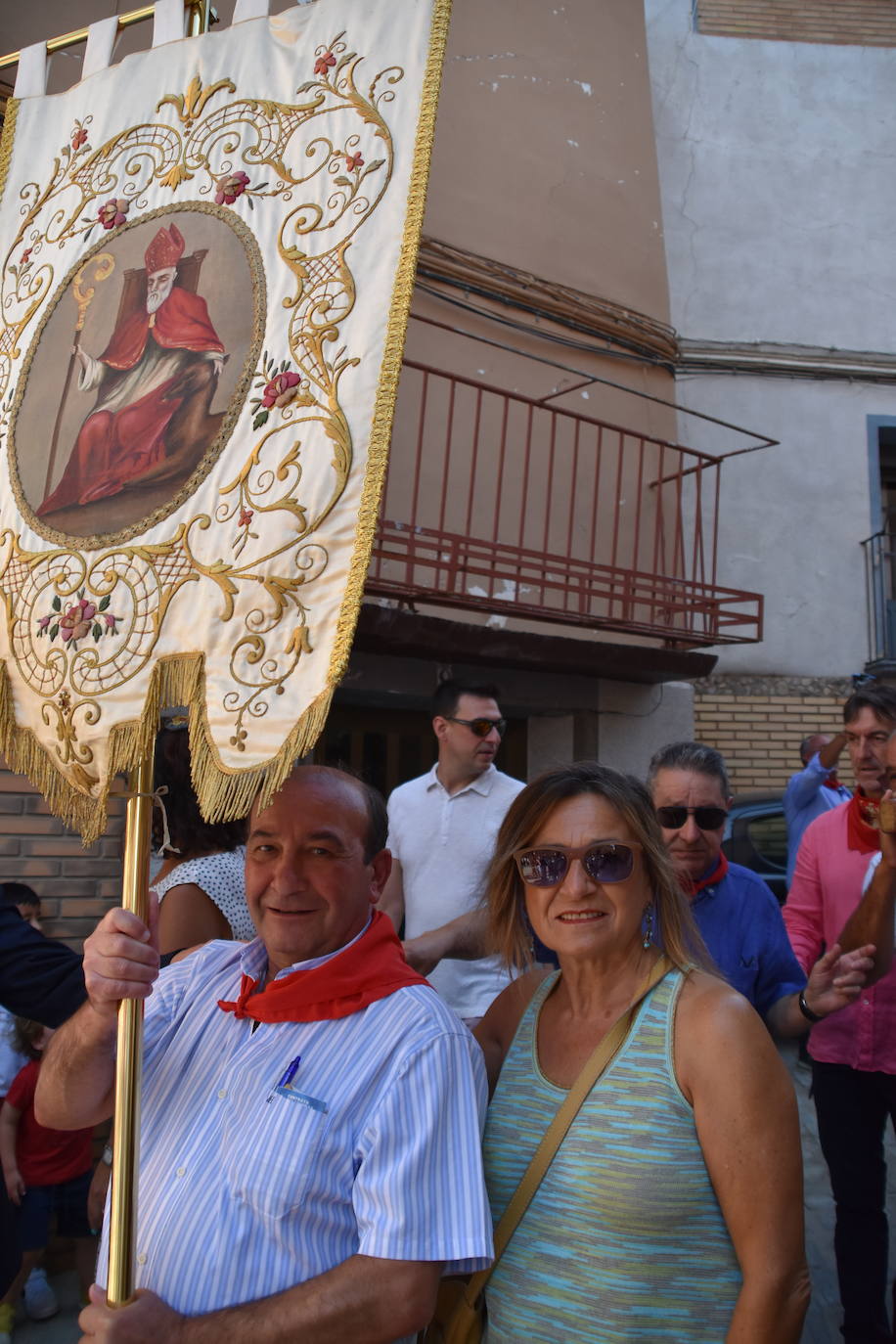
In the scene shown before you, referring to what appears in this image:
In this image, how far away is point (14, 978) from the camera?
7.59 feet

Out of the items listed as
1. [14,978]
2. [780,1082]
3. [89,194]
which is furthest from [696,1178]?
[89,194]

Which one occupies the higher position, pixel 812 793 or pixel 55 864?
pixel 812 793

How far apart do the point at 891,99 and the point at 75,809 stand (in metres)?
11.7

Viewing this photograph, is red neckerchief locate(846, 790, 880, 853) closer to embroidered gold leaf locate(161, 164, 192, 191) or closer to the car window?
embroidered gold leaf locate(161, 164, 192, 191)

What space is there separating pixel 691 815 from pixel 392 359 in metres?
1.52

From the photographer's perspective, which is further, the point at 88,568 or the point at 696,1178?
the point at 88,568

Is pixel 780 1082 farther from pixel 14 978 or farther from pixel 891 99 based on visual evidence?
pixel 891 99

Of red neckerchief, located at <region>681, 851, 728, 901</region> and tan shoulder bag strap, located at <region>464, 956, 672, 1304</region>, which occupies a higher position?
red neckerchief, located at <region>681, 851, 728, 901</region>

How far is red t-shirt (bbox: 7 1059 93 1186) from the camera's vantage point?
3.71 meters

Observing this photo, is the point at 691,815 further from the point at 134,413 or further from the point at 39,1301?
the point at 39,1301

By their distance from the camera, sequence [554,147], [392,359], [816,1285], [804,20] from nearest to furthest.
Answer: [392,359]
[816,1285]
[554,147]
[804,20]

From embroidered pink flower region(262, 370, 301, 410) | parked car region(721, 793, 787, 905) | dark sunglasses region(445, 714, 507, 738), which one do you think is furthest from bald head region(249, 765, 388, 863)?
parked car region(721, 793, 787, 905)

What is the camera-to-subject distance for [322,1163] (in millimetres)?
1701

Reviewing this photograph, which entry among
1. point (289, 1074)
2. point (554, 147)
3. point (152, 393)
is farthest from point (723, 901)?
point (554, 147)
